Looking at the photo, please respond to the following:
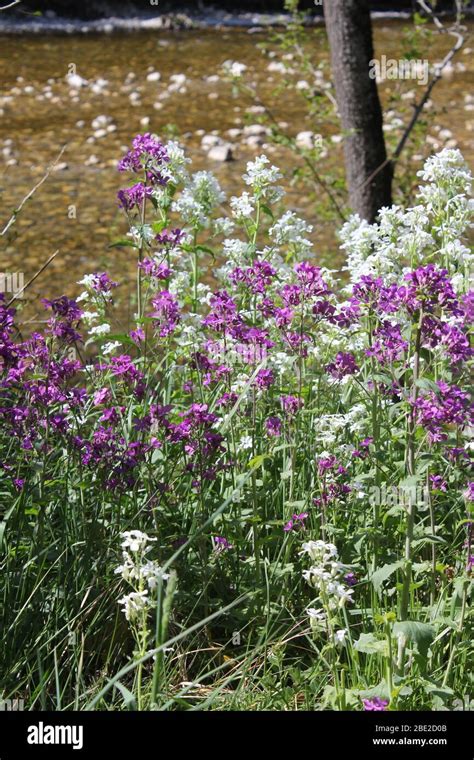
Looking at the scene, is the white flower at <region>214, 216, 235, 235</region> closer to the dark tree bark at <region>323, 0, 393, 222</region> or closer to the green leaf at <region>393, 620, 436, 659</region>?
the green leaf at <region>393, 620, 436, 659</region>

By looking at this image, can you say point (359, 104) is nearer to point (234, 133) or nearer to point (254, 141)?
point (254, 141)

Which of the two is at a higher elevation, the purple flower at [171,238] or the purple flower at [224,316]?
the purple flower at [171,238]

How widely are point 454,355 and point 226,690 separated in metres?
1.08

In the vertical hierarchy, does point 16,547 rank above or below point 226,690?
above

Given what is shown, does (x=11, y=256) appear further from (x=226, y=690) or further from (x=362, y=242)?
(x=226, y=690)

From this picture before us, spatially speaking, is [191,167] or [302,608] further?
[191,167]

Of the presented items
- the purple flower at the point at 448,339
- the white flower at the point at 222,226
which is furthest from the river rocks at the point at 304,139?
the purple flower at the point at 448,339

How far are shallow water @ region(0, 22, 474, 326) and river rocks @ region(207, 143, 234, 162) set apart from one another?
0.26 feet

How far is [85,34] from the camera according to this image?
1326 cm

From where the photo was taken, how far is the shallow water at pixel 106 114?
312 inches

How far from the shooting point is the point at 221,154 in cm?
929

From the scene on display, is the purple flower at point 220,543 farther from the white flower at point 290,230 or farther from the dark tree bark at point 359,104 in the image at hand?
the dark tree bark at point 359,104

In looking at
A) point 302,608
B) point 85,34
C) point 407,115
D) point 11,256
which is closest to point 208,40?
point 85,34

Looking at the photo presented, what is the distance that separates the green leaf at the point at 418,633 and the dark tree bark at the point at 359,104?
142 inches
